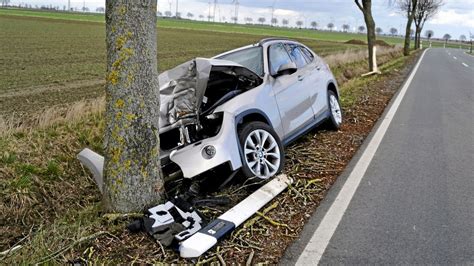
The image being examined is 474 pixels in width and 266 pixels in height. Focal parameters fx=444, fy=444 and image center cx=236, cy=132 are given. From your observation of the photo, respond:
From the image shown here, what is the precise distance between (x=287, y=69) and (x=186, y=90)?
1.47 meters

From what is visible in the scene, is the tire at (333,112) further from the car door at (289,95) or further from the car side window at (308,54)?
the car door at (289,95)

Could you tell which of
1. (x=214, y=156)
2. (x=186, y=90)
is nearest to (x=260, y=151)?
(x=214, y=156)

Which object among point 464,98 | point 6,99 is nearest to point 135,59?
point 6,99

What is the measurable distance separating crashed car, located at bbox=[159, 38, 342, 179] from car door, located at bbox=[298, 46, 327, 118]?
128 mm

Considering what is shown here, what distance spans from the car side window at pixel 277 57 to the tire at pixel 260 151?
46.6 inches

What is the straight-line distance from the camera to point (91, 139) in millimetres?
6711

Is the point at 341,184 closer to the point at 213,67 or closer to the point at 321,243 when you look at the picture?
the point at 321,243

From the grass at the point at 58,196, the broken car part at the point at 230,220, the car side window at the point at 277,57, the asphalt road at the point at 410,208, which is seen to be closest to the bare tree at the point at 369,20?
the grass at the point at 58,196

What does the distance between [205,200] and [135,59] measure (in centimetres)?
156

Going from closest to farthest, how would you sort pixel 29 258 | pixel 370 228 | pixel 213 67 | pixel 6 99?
pixel 29 258, pixel 370 228, pixel 213 67, pixel 6 99

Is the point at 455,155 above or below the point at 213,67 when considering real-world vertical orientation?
below

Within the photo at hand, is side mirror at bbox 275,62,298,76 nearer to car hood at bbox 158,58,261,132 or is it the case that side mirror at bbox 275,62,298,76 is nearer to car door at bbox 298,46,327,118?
car hood at bbox 158,58,261,132

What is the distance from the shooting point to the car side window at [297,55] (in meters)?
6.99

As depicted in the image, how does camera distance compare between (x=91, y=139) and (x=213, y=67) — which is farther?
(x=91, y=139)
